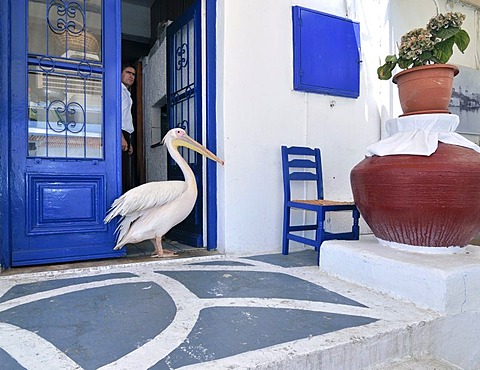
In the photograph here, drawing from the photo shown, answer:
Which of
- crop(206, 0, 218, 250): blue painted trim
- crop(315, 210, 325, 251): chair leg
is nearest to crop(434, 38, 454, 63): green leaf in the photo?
crop(315, 210, 325, 251): chair leg

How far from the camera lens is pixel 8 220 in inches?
94.8

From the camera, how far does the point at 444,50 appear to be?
2.21 metres

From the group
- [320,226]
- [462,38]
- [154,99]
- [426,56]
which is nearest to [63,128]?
[320,226]

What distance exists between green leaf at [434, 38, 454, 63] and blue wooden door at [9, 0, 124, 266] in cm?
225

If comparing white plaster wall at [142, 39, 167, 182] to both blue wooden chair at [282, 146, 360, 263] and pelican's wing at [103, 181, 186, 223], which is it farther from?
blue wooden chair at [282, 146, 360, 263]

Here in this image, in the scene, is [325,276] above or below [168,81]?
below

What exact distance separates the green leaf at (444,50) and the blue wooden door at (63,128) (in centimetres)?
225

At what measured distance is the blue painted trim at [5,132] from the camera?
93.9 inches

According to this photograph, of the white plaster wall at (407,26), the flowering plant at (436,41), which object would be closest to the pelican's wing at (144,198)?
the flowering plant at (436,41)

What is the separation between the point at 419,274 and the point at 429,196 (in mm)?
427

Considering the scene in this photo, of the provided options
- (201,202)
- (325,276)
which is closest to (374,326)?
(325,276)

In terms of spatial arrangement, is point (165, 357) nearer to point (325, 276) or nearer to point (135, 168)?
point (325, 276)

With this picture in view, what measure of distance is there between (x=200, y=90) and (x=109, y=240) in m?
1.50

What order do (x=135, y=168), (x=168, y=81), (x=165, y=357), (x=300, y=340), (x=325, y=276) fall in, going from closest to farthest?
(x=165, y=357) < (x=300, y=340) < (x=325, y=276) < (x=168, y=81) < (x=135, y=168)
